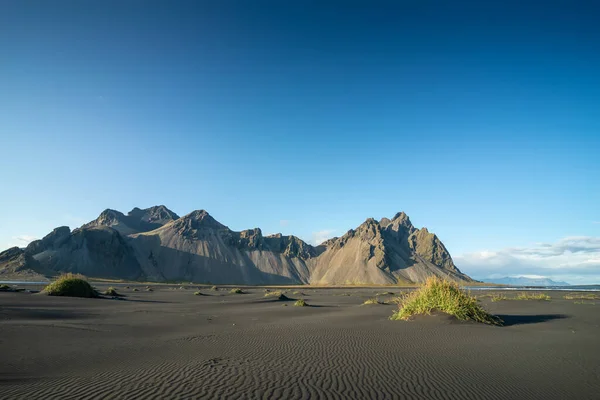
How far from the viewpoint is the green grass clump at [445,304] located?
13844 mm

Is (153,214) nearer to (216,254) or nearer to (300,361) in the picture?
(216,254)

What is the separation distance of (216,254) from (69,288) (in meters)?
110

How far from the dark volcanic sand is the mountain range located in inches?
4049

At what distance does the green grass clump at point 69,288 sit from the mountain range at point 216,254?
271 feet

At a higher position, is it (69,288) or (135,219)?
(135,219)

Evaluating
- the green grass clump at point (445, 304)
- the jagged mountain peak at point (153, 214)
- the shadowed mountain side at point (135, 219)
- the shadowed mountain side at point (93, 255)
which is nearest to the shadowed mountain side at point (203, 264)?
the shadowed mountain side at point (93, 255)

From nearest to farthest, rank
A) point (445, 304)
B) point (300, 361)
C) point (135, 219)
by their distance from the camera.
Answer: point (300, 361) < point (445, 304) < point (135, 219)

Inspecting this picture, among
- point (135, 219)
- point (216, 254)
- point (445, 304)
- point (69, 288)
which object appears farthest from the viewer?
point (135, 219)

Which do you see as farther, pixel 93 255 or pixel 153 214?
pixel 153 214

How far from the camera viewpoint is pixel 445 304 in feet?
46.7

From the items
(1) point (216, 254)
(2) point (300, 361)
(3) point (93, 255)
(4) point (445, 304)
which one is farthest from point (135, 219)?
(2) point (300, 361)

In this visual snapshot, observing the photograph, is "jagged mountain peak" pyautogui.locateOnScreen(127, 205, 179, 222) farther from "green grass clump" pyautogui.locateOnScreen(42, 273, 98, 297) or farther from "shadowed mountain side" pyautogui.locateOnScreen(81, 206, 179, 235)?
"green grass clump" pyautogui.locateOnScreen(42, 273, 98, 297)

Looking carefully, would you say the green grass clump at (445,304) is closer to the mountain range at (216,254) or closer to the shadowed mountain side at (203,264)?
the mountain range at (216,254)

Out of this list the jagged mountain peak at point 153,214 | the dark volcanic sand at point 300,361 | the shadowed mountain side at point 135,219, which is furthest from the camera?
the jagged mountain peak at point 153,214
